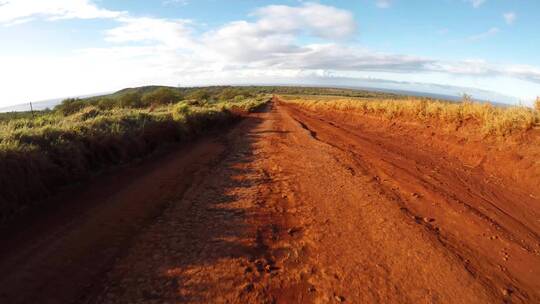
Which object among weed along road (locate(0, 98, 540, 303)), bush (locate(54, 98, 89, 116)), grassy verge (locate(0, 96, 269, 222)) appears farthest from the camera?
bush (locate(54, 98, 89, 116))

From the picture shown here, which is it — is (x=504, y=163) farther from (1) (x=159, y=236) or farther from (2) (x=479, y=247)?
(1) (x=159, y=236)

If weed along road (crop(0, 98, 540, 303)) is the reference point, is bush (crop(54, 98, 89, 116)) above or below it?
above

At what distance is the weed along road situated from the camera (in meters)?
3.84

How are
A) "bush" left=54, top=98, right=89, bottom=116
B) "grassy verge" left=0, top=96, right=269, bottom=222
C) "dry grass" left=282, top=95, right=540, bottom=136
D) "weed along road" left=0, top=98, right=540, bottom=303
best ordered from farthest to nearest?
"bush" left=54, top=98, right=89, bottom=116, "dry grass" left=282, top=95, right=540, bottom=136, "grassy verge" left=0, top=96, right=269, bottom=222, "weed along road" left=0, top=98, right=540, bottom=303

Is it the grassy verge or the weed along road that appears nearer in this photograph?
the weed along road

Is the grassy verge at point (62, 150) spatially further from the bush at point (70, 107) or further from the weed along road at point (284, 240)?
the bush at point (70, 107)

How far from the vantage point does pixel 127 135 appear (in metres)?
10.9

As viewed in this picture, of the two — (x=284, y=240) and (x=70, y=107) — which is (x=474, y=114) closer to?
(x=284, y=240)

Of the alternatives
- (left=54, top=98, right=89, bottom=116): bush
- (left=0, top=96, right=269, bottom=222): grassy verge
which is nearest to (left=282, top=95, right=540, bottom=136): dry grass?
(left=0, top=96, right=269, bottom=222): grassy verge

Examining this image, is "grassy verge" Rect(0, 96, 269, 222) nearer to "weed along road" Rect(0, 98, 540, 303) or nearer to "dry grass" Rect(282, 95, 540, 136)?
"weed along road" Rect(0, 98, 540, 303)

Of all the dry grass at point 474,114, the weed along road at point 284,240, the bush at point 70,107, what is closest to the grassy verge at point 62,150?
the weed along road at point 284,240

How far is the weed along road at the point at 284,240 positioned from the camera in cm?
384

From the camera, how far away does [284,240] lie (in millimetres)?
4961

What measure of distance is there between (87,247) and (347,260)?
343cm
